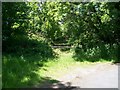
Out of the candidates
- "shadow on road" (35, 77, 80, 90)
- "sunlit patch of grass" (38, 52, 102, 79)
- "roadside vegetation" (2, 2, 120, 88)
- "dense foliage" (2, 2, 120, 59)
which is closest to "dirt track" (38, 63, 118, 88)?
"shadow on road" (35, 77, 80, 90)

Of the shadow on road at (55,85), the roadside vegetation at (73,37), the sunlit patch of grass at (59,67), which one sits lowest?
the shadow on road at (55,85)

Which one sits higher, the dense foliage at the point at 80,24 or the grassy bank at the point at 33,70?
the dense foliage at the point at 80,24

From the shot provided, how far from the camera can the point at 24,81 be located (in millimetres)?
7793

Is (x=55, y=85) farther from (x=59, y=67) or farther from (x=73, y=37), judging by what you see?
(x=73, y=37)

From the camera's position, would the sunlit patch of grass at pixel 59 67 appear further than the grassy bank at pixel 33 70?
Yes

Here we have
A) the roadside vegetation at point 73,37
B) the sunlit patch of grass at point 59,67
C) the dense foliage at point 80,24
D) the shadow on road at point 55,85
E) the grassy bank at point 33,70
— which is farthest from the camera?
the dense foliage at point 80,24

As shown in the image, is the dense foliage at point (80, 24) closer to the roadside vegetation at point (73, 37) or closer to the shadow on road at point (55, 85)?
the roadside vegetation at point (73, 37)

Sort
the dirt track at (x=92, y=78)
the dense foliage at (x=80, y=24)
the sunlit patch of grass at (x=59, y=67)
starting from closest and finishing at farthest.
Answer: the dirt track at (x=92, y=78)
the sunlit patch of grass at (x=59, y=67)
the dense foliage at (x=80, y=24)

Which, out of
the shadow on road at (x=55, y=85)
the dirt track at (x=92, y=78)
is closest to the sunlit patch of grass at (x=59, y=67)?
the dirt track at (x=92, y=78)

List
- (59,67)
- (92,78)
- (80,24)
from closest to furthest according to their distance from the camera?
1. (92,78)
2. (59,67)
3. (80,24)

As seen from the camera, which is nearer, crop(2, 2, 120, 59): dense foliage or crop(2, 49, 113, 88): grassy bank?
crop(2, 49, 113, 88): grassy bank

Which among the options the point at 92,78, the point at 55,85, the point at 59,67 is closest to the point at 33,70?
the point at 59,67

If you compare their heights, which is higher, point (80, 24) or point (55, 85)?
point (80, 24)

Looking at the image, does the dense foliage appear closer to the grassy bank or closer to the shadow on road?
the grassy bank
